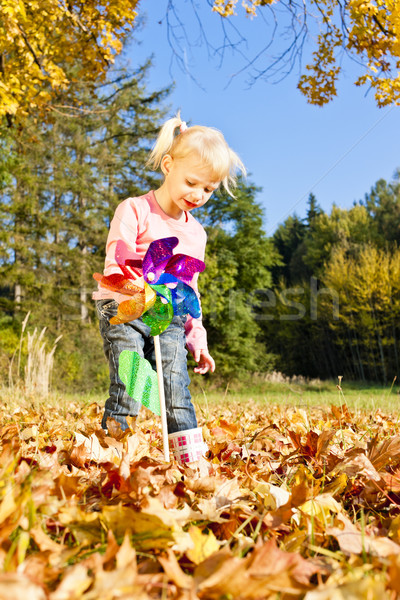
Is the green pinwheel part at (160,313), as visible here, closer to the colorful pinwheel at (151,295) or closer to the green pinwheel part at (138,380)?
the colorful pinwheel at (151,295)

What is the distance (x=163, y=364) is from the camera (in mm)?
1972

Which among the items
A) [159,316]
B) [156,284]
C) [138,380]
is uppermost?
[156,284]

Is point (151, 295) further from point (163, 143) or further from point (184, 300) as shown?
point (163, 143)

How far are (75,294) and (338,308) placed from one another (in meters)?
15.0

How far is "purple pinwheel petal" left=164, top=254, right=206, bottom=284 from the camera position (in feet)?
4.97

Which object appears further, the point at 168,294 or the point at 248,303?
the point at 248,303

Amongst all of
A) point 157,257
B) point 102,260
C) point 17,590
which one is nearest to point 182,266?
point 157,257

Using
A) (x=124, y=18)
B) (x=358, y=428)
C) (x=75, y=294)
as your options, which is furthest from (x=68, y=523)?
(x=75, y=294)

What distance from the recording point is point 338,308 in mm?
25562

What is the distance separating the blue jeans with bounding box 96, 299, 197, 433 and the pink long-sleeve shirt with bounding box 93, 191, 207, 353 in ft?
0.39

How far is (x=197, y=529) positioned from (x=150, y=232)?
1.43 metres

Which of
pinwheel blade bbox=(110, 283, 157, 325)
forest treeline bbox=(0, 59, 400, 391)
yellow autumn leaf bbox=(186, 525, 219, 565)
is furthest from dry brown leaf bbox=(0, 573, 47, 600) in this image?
forest treeline bbox=(0, 59, 400, 391)

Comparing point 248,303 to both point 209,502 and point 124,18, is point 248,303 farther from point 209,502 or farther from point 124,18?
point 209,502

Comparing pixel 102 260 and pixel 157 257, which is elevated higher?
pixel 102 260
